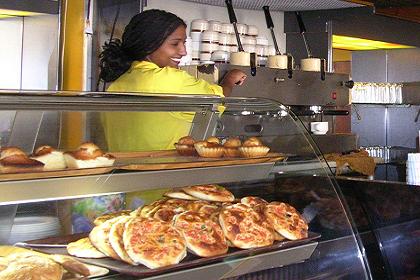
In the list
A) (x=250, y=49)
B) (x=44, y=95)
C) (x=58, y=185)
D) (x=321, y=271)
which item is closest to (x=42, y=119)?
(x=44, y=95)

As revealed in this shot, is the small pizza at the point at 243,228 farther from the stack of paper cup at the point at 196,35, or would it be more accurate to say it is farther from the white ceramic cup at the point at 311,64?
the white ceramic cup at the point at 311,64

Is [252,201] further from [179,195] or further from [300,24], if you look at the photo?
[300,24]

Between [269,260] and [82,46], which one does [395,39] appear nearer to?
[82,46]

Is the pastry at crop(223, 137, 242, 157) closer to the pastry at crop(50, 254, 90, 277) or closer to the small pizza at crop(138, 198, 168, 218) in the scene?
the small pizza at crop(138, 198, 168, 218)

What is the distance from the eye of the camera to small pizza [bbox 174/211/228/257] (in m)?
1.43

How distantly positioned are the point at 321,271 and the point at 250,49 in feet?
9.13

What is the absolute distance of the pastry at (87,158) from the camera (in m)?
1.33

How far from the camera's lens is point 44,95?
4.23 feet

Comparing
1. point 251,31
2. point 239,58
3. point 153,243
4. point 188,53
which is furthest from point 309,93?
point 153,243

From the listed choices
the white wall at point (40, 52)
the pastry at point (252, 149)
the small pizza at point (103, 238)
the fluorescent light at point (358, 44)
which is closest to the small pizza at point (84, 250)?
the small pizza at point (103, 238)

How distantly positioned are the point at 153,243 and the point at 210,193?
0.34 metres

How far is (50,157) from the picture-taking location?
132cm

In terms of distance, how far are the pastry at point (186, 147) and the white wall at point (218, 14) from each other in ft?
8.38

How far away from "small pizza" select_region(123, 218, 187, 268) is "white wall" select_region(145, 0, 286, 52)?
2922mm
